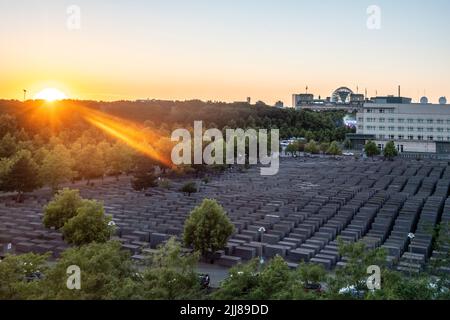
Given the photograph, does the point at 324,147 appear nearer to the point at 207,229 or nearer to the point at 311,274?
the point at 207,229

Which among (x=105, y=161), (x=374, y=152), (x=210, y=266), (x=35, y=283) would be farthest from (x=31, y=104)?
(x=35, y=283)

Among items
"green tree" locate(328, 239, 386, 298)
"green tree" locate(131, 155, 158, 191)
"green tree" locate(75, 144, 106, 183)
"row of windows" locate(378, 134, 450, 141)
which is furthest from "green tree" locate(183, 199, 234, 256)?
"row of windows" locate(378, 134, 450, 141)

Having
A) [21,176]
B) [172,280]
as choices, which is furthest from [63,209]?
[172,280]

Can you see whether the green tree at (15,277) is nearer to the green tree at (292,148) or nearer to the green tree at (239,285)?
the green tree at (239,285)

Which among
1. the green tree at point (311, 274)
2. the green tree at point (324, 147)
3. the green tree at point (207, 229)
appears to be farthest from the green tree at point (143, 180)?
the green tree at point (324, 147)
